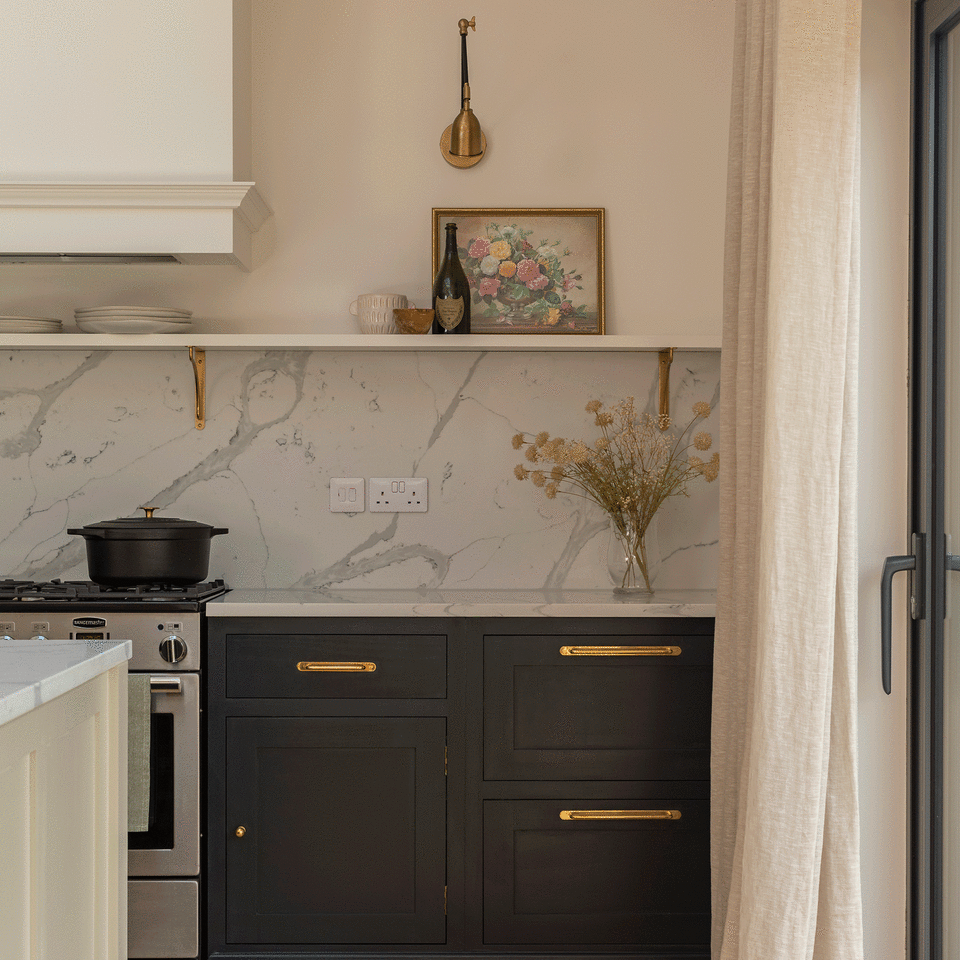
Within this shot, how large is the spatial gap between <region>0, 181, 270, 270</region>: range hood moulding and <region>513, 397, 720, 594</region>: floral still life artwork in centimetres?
98

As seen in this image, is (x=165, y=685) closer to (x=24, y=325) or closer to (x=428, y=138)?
(x=24, y=325)

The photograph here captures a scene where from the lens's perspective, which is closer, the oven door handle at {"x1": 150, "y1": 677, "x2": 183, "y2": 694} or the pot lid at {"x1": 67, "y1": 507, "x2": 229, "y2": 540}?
the oven door handle at {"x1": 150, "y1": 677, "x2": 183, "y2": 694}

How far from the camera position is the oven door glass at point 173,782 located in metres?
2.01

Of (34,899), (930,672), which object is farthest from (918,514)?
(34,899)

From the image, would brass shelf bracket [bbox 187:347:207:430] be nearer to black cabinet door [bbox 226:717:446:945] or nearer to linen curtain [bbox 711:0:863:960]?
black cabinet door [bbox 226:717:446:945]

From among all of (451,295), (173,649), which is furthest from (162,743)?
(451,295)

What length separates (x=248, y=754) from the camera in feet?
6.70

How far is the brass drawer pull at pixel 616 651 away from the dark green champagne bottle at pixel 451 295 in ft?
2.98

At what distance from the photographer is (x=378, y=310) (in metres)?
2.36

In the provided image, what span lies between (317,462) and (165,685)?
2.61 feet

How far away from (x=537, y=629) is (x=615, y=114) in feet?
5.08

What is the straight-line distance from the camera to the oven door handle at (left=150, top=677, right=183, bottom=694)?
2.01 metres

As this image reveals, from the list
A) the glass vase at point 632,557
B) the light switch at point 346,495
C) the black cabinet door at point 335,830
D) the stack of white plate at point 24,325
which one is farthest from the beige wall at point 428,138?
the black cabinet door at point 335,830

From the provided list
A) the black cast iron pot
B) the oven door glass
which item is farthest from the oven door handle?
the black cast iron pot
